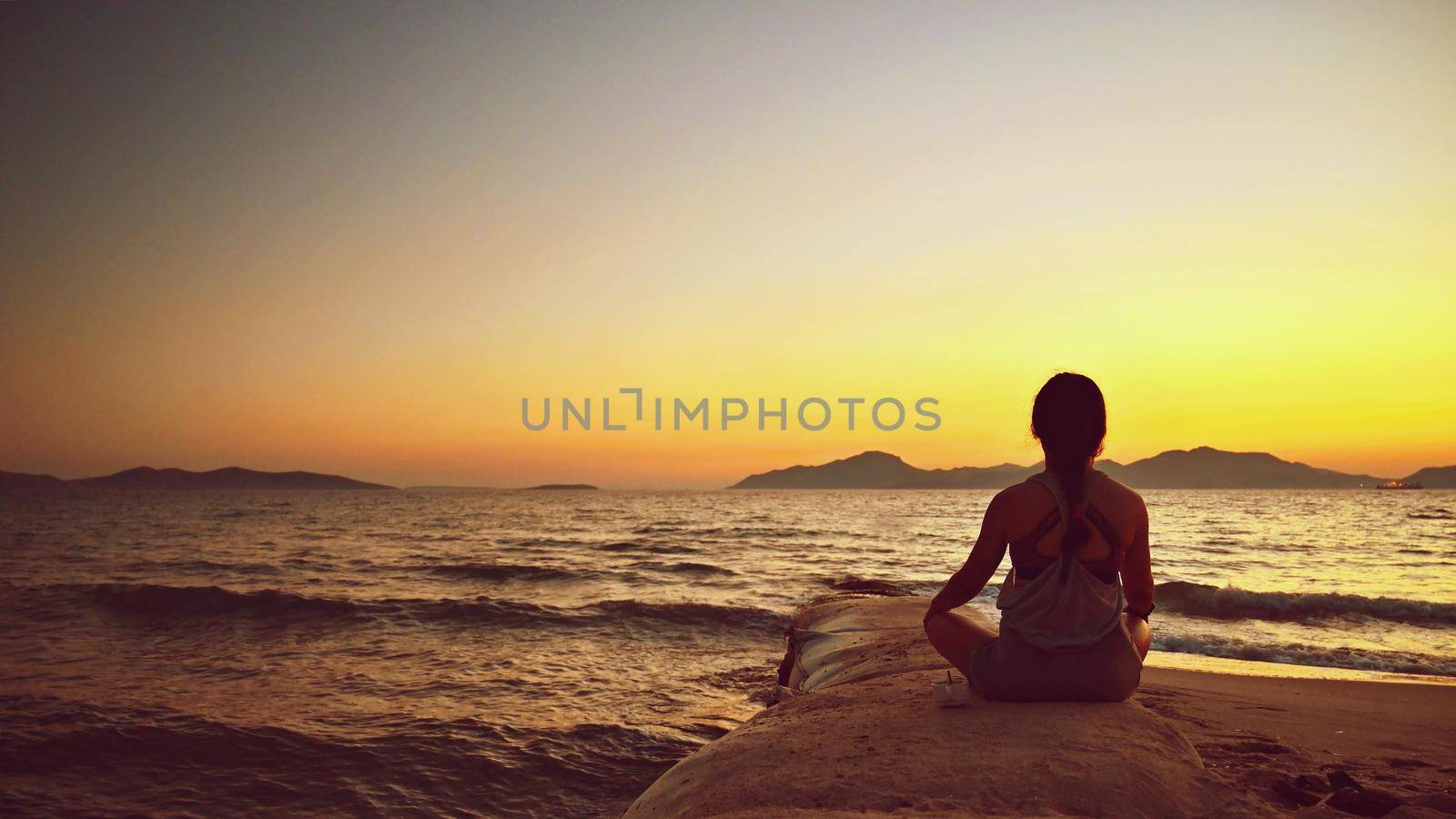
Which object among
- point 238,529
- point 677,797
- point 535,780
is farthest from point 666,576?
point 238,529

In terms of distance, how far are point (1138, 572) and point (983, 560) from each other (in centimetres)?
91

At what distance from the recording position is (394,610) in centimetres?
1505

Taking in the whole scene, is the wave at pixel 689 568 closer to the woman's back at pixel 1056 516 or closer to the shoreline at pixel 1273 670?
the shoreline at pixel 1273 670

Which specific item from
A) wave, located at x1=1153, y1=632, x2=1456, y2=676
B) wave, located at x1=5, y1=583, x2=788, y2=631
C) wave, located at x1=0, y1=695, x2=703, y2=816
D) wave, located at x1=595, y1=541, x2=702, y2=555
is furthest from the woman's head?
wave, located at x1=595, y1=541, x2=702, y2=555

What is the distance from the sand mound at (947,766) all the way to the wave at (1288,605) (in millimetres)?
13848

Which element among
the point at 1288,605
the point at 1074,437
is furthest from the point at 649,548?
the point at 1074,437

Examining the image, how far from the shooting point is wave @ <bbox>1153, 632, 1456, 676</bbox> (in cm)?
1051

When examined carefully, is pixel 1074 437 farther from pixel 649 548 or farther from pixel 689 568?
pixel 649 548

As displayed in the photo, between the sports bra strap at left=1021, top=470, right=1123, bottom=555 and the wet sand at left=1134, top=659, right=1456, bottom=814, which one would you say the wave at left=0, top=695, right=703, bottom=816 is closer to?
the sports bra strap at left=1021, top=470, right=1123, bottom=555

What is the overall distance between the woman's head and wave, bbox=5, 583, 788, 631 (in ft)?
36.0

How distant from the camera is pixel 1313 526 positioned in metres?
40.7

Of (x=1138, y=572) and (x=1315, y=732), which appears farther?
(x=1315, y=732)

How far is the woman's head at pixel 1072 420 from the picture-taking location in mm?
3754

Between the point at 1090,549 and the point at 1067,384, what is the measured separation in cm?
86
